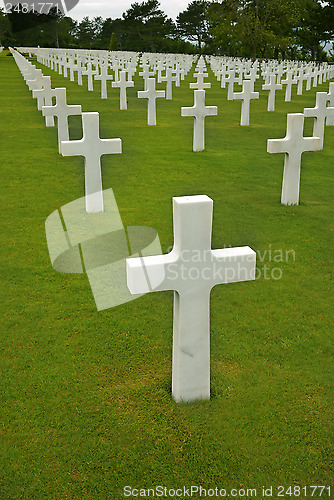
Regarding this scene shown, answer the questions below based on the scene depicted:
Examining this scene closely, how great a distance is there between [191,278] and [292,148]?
422 centimetres

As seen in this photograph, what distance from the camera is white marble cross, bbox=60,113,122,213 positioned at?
6.23 m

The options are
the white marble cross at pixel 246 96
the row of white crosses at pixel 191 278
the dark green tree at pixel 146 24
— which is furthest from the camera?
the dark green tree at pixel 146 24

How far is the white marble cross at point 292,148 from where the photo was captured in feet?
21.2

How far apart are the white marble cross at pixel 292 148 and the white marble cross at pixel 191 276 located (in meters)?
3.89

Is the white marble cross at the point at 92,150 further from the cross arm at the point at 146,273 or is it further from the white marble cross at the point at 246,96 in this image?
the white marble cross at the point at 246,96

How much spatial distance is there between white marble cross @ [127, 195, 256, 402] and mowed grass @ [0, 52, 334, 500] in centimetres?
22

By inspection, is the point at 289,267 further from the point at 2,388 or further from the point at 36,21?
the point at 36,21

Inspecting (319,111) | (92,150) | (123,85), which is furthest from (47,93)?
(92,150)

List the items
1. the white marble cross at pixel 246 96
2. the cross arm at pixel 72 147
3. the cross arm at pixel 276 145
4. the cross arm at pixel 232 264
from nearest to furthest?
the cross arm at pixel 232 264 < the cross arm at pixel 72 147 < the cross arm at pixel 276 145 < the white marble cross at pixel 246 96

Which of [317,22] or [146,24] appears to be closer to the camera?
[317,22]

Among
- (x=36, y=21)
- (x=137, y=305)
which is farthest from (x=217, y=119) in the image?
(x=36, y=21)

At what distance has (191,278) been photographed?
2.81 metres

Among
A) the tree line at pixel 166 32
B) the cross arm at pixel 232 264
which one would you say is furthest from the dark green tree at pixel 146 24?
the cross arm at pixel 232 264

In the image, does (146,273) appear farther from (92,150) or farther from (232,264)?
(92,150)
